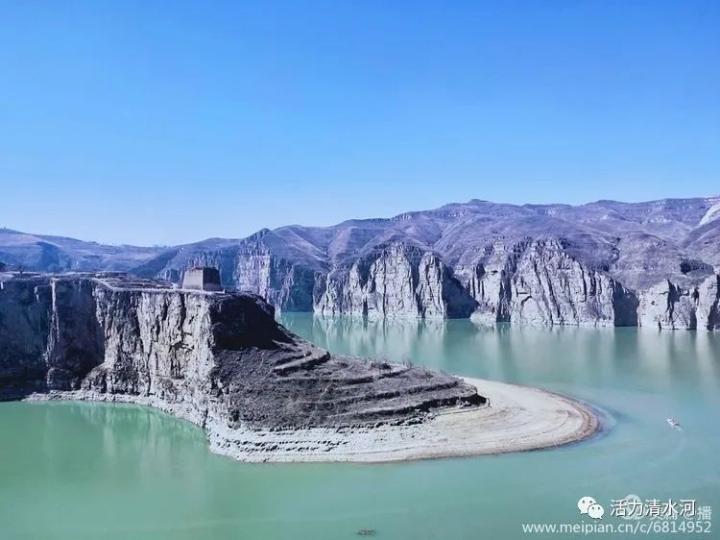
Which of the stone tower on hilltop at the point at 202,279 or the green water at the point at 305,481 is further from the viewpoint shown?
the stone tower on hilltop at the point at 202,279

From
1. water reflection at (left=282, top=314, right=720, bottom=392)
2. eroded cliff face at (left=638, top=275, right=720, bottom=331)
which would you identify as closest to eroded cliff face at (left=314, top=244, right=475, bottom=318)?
water reflection at (left=282, top=314, right=720, bottom=392)

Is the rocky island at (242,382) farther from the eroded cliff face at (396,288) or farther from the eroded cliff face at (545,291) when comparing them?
the eroded cliff face at (396,288)

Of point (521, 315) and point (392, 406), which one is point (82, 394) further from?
point (521, 315)

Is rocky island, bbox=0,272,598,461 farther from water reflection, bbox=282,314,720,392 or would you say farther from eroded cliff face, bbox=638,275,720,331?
eroded cliff face, bbox=638,275,720,331

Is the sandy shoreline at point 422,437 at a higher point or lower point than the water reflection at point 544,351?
lower

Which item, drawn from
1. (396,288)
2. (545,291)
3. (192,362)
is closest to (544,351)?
(192,362)

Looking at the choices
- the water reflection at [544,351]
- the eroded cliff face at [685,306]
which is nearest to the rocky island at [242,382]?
the water reflection at [544,351]

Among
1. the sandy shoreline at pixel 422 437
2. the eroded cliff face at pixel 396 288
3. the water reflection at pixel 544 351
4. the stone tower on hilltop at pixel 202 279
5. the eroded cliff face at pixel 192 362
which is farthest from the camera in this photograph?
the eroded cliff face at pixel 396 288

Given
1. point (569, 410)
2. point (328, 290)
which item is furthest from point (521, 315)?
point (569, 410)
